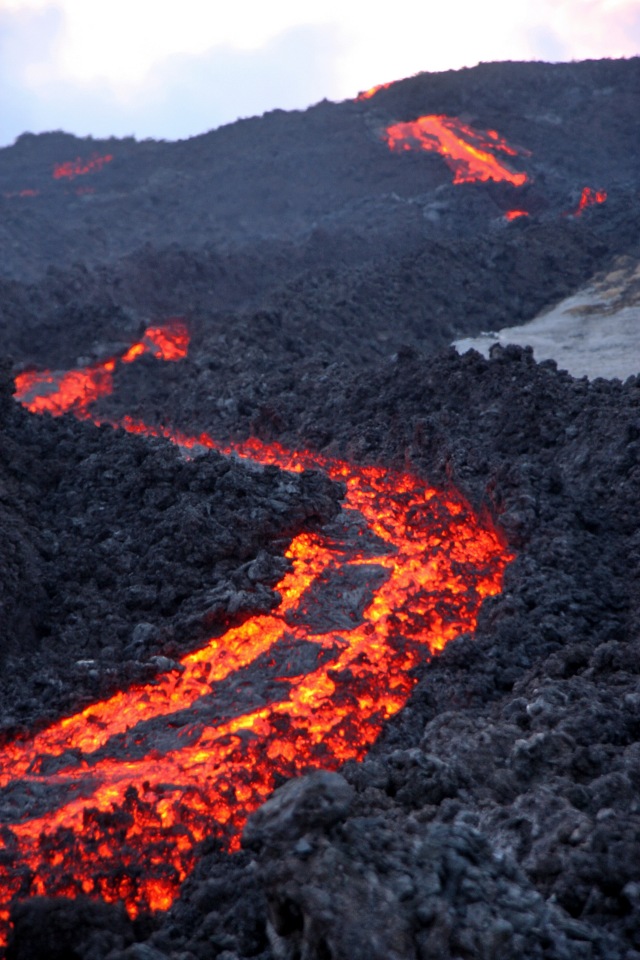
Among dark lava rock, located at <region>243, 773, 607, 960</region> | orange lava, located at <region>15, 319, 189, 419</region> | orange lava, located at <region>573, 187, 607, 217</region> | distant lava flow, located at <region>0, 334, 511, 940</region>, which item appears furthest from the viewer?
orange lava, located at <region>573, 187, 607, 217</region>

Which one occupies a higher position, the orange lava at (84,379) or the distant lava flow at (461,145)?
the distant lava flow at (461,145)

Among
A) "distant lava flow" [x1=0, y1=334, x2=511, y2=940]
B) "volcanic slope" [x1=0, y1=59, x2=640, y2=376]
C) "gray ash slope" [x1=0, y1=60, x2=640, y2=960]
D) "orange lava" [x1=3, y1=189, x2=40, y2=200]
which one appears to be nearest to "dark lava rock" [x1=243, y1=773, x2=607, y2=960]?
"gray ash slope" [x1=0, y1=60, x2=640, y2=960]

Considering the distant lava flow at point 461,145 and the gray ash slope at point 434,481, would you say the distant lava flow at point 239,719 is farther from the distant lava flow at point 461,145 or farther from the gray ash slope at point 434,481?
Result: the distant lava flow at point 461,145

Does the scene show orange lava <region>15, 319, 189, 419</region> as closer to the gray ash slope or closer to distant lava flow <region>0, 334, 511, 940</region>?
the gray ash slope

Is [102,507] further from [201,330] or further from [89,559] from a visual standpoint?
[201,330]

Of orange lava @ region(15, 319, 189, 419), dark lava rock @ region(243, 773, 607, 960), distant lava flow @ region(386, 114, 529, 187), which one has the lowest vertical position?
dark lava rock @ region(243, 773, 607, 960)

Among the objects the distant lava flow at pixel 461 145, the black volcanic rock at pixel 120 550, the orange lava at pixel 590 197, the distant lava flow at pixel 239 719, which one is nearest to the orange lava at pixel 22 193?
the distant lava flow at pixel 461 145
